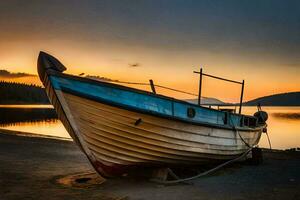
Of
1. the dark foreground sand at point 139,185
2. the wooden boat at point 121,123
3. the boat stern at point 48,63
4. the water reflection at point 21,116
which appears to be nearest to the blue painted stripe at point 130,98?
the wooden boat at point 121,123

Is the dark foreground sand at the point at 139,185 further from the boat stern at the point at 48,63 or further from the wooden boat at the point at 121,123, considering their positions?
the boat stern at the point at 48,63

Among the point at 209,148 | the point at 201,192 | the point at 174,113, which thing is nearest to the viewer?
the point at 201,192

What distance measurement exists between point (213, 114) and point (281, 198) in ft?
12.6

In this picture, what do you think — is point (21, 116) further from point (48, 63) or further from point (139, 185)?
point (48, 63)

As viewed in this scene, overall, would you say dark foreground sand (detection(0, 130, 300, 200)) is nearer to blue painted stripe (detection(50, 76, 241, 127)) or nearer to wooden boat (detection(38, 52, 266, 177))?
wooden boat (detection(38, 52, 266, 177))

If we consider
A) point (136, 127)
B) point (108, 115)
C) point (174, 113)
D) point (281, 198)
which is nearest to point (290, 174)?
point (281, 198)

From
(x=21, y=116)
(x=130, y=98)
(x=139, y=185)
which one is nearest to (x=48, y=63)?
(x=130, y=98)

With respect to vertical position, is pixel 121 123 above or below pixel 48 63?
below

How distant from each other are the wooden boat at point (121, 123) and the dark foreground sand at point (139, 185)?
71 centimetres

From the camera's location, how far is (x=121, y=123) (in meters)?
8.86

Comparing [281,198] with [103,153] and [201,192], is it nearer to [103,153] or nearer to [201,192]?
[201,192]

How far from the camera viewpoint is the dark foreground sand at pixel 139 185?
29.1ft

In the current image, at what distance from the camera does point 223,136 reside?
39.8ft

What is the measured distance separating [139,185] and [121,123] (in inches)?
84.5
